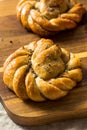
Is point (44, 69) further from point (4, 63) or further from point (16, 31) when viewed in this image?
point (16, 31)

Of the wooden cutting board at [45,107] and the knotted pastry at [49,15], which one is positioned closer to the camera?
the wooden cutting board at [45,107]

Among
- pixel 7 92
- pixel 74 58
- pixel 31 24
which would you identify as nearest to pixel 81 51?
pixel 74 58

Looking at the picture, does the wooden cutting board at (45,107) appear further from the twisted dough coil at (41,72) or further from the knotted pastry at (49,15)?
the knotted pastry at (49,15)

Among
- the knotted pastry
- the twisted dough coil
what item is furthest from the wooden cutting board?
the knotted pastry

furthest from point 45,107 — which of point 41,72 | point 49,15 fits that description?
point 49,15

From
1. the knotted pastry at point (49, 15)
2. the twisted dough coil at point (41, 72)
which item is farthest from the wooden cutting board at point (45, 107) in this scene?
the knotted pastry at point (49, 15)

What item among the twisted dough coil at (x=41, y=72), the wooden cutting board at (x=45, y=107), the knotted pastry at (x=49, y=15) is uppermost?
the knotted pastry at (x=49, y=15)

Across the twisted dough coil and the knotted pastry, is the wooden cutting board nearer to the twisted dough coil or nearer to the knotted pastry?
the twisted dough coil

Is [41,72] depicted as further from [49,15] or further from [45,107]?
[49,15]
